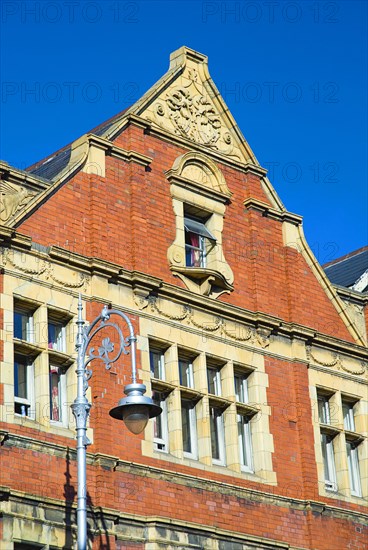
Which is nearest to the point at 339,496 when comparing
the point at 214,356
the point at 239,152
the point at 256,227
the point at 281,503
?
the point at 281,503

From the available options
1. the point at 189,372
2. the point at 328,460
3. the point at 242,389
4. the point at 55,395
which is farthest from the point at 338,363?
the point at 55,395

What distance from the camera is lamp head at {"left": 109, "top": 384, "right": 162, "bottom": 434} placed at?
20562 mm

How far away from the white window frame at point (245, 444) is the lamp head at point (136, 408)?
7.70 m

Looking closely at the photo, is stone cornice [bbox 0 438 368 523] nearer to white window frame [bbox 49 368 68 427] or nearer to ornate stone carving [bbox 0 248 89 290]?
white window frame [bbox 49 368 68 427]

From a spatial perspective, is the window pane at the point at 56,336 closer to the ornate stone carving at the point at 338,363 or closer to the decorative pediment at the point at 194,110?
the decorative pediment at the point at 194,110

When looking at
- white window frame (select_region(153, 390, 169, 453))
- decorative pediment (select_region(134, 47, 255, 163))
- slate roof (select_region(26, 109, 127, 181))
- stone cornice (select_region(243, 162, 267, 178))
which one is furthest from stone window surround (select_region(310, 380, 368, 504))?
slate roof (select_region(26, 109, 127, 181))

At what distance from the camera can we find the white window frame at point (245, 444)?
28.2 m

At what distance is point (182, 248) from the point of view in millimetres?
28766

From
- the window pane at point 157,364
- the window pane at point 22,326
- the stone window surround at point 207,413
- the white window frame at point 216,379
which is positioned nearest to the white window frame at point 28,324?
the window pane at point 22,326

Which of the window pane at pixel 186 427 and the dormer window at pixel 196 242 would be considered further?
the dormer window at pixel 196 242

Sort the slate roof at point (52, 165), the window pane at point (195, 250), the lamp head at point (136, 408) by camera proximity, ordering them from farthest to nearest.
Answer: the window pane at point (195, 250) < the slate roof at point (52, 165) < the lamp head at point (136, 408)

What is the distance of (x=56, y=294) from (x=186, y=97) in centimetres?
690

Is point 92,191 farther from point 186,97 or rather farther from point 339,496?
point 339,496

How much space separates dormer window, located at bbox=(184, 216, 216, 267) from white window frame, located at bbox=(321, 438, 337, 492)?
489 centimetres
